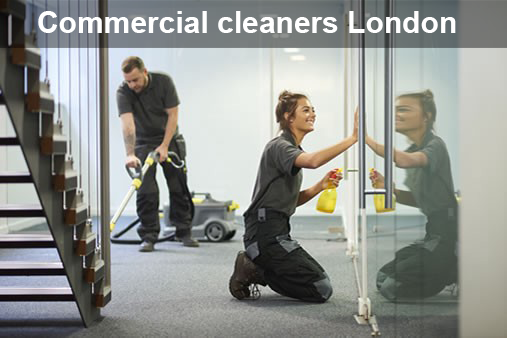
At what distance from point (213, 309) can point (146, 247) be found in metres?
2.25

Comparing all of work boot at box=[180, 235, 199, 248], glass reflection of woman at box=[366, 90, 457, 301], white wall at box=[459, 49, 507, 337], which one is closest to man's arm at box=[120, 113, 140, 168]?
work boot at box=[180, 235, 199, 248]

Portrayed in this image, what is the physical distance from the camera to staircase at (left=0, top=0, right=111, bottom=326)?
2605 millimetres

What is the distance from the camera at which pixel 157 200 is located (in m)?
6.15

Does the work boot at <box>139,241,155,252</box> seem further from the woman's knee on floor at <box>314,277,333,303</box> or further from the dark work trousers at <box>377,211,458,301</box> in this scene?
the dark work trousers at <box>377,211,458,301</box>

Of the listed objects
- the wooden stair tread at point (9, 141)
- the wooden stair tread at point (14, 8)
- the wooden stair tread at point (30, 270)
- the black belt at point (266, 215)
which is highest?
the wooden stair tread at point (14, 8)

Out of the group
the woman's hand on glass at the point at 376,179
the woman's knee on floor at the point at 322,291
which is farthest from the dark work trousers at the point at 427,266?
the woman's knee on floor at the point at 322,291

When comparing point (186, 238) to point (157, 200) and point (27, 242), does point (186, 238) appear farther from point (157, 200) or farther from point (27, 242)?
point (27, 242)

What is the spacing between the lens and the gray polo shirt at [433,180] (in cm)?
172

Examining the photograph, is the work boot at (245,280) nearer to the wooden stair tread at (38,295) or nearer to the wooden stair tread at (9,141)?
the wooden stair tread at (38,295)

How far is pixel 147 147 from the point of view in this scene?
6.23 metres

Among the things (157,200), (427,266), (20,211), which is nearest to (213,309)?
(20,211)

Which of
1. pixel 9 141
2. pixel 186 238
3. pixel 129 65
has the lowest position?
pixel 186 238

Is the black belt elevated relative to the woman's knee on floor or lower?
elevated

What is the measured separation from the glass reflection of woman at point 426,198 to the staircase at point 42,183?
126 cm
